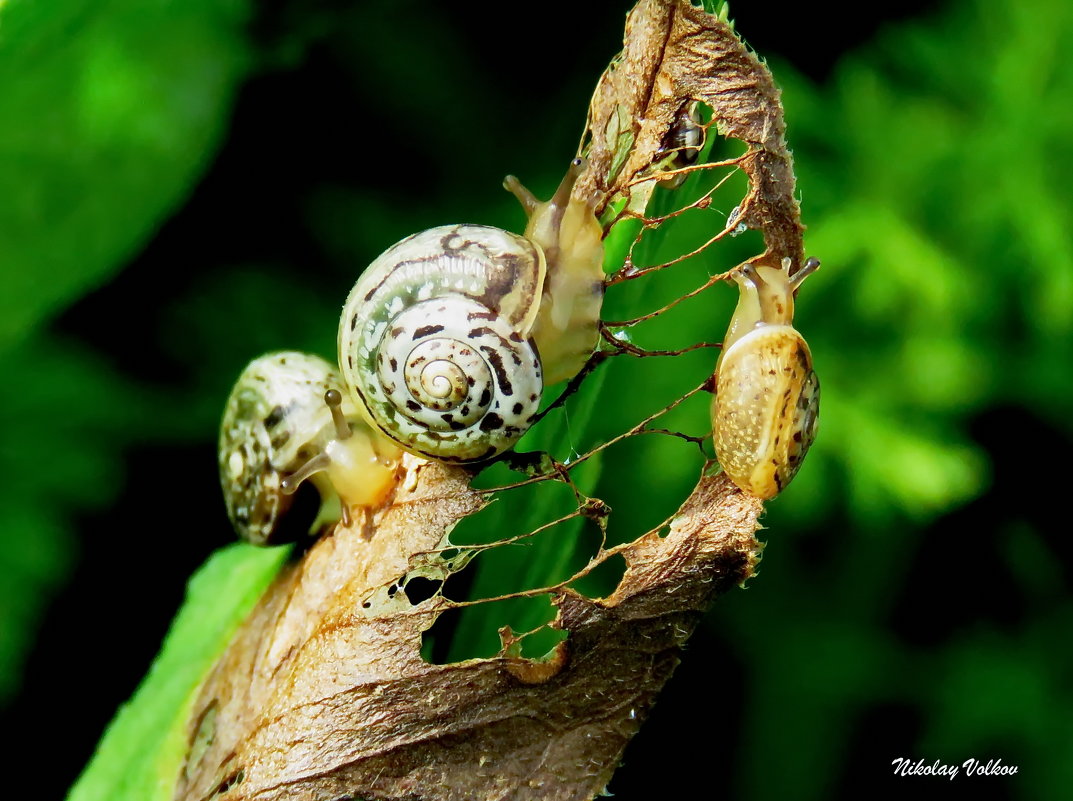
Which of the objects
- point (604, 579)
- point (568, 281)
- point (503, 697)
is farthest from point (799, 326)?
point (503, 697)

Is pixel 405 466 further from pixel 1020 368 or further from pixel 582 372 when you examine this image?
pixel 1020 368

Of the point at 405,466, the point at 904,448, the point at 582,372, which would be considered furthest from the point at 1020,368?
the point at 405,466

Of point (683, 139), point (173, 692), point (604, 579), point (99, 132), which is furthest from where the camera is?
point (604, 579)

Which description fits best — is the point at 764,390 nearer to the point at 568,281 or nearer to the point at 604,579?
the point at 568,281

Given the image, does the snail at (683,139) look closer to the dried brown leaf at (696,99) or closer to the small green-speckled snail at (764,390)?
the dried brown leaf at (696,99)

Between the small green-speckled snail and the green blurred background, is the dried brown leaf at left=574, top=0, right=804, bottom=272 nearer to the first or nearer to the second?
the small green-speckled snail

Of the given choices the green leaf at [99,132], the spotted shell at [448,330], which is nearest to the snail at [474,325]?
the spotted shell at [448,330]
